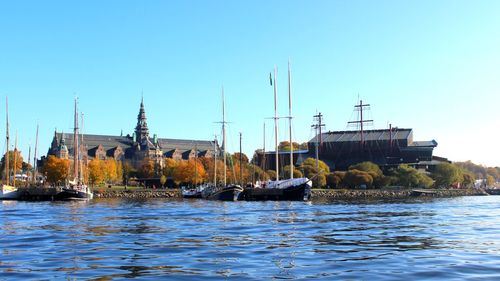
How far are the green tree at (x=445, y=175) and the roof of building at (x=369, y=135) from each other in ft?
48.6

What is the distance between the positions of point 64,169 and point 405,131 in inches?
4186

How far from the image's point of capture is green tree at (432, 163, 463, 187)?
573 feet

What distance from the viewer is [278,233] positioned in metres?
29.7

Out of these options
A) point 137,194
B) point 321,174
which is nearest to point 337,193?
point 321,174

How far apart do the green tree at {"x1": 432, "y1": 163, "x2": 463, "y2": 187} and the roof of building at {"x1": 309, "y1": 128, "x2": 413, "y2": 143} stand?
14.8 m

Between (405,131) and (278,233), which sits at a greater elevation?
(405,131)

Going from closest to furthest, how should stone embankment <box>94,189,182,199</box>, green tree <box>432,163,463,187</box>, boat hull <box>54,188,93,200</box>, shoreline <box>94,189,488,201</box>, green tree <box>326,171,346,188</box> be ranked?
boat hull <box>54,188,93,200</box>
shoreline <box>94,189,488,201</box>
stone embankment <box>94,189,182,199</box>
green tree <box>326,171,346,188</box>
green tree <box>432,163,463,187</box>

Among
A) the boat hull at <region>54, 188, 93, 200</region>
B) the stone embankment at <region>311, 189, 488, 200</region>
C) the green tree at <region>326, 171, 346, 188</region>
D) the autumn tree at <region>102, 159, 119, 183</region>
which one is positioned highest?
the autumn tree at <region>102, 159, 119, 183</region>

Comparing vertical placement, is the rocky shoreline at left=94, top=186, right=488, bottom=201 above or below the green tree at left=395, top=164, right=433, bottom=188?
below

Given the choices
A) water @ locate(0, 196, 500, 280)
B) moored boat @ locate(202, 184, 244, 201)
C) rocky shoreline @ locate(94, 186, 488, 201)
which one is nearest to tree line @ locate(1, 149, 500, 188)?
rocky shoreline @ locate(94, 186, 488, 201)

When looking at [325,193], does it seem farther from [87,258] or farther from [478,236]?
[87,258]

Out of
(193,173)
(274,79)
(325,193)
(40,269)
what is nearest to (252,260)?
(40,269)

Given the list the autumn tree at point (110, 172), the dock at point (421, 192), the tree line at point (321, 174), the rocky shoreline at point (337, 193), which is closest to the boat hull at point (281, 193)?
the rocky shoreline at point (337, 193)

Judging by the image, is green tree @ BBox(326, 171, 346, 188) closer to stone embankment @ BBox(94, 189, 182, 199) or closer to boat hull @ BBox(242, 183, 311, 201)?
stone embankment @ BBox(94, 189, 182, 199)
